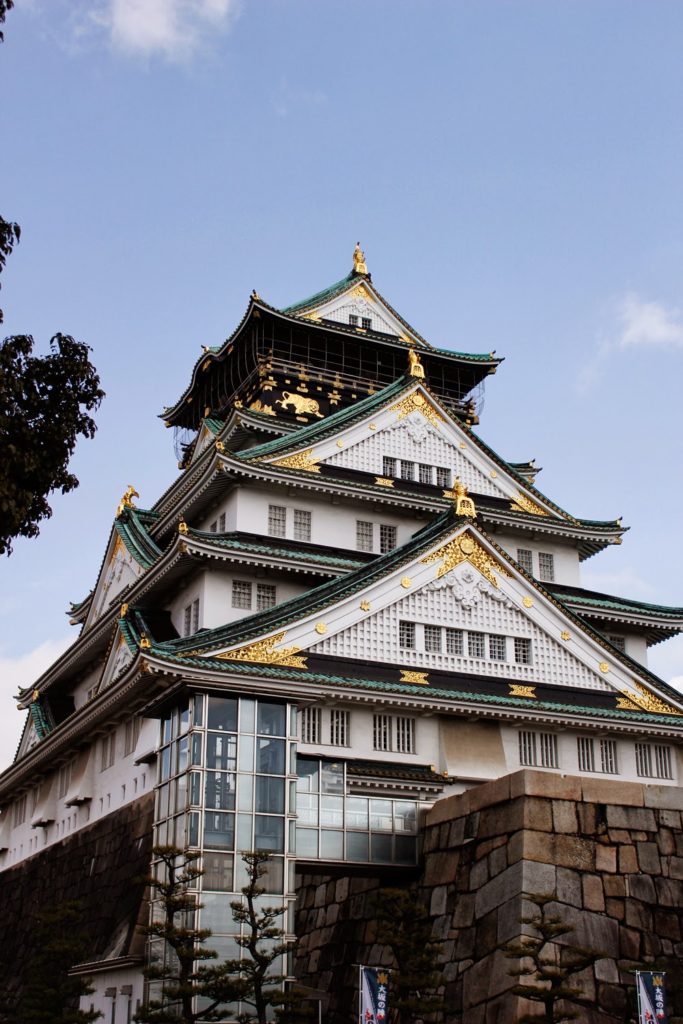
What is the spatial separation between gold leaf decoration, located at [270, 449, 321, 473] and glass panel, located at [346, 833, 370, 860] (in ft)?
41.8

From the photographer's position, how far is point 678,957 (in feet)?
81.0

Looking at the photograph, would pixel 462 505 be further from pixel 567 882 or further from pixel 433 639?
pixel 567 882

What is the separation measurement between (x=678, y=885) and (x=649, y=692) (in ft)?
32.3

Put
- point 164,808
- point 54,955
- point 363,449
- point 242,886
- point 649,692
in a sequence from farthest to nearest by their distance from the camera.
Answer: point 363,449 → point 649,692 → point 54,955 → point 164,808 → point 242,886

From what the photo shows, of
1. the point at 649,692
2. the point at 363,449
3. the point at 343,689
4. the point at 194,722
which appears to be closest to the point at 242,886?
the point at 194,722

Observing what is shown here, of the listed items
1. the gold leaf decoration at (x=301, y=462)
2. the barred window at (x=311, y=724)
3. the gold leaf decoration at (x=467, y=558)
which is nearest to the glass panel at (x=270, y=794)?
the barred window at (x=311, y=724)

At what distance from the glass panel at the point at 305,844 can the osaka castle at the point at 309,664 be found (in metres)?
0.24

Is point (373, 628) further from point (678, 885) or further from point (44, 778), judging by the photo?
point (44, 778)

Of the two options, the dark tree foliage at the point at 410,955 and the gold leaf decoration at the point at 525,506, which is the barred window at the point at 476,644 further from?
the gold leaf decoration at the point at 525,506

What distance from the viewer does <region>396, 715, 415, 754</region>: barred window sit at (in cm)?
3158

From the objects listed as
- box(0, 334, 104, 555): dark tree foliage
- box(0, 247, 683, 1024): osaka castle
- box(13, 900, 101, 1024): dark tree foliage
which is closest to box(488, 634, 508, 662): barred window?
box(0, 247, 683, 1024): osaka castle

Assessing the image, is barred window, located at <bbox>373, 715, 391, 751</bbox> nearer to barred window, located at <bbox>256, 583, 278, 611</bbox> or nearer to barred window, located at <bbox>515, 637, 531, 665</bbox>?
barred window, located at <bbox>515, 637, 531, 665</bbox>

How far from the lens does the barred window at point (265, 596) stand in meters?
35.7

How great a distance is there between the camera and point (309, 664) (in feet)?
101
